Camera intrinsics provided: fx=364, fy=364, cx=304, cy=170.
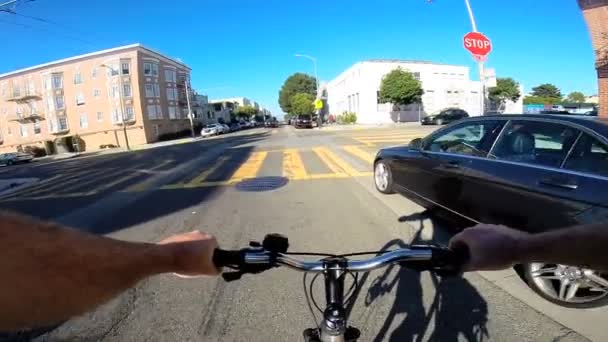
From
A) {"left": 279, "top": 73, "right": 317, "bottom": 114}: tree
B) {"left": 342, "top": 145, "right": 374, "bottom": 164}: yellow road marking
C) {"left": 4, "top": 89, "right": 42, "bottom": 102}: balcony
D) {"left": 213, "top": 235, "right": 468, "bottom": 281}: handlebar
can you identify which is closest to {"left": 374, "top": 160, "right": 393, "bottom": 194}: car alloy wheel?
{"left": 342, "top": 145, "right": 374, "bottom": 164}: yellow road marking

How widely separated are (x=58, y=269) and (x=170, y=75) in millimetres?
60404

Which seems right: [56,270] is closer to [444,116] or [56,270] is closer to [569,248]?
[569,248]

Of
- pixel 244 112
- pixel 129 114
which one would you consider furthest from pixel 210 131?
pixel 244 112

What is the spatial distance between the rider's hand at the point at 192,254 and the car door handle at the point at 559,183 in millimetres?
2861

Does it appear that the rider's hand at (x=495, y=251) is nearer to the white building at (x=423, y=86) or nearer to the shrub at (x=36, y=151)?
the white building at (x=423, y=86)

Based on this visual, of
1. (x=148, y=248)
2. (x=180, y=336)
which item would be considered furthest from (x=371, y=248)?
(x=148, y=248)

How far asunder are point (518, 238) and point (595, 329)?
2189 millimetres

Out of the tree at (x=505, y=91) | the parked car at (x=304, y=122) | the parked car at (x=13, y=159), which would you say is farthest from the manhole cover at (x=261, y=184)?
the tree at (x=505, y=91)

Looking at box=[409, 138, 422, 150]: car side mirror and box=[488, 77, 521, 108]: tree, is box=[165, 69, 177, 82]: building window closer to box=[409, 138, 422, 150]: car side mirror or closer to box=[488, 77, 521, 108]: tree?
box=[488, 77, 521, 108]: tree

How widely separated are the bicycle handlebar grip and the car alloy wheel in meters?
5.45

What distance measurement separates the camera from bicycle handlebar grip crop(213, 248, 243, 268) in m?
Answer: 1.24

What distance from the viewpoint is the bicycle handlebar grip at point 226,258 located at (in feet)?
4.07

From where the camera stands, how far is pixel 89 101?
49.0 m

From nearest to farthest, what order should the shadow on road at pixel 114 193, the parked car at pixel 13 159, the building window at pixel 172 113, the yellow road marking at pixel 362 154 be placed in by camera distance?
the shadow on road at pixel 114 193 < the yellow road marking at pixel 362 154 < the parked car at pixel 13 159 < the building window at pixel 172 113
